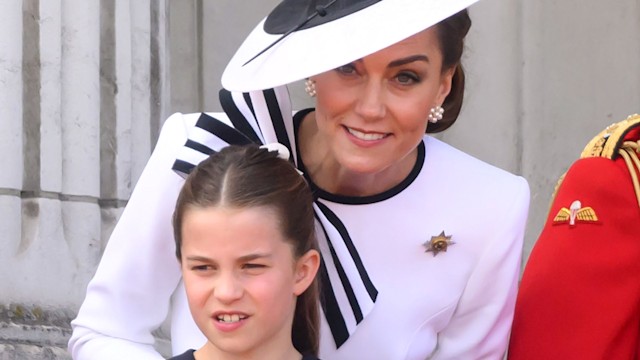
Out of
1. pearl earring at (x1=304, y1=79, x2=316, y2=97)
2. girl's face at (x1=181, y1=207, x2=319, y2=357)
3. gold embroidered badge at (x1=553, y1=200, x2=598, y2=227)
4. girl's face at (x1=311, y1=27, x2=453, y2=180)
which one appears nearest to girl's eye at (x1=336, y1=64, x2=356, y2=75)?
girl's face at (x1=311, y1=27, x2=453, y2=180)

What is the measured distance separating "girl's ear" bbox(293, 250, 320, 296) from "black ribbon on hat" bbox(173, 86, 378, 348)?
0.54 ft

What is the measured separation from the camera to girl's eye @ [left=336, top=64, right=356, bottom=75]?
12.4ft

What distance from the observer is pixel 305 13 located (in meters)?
3.80

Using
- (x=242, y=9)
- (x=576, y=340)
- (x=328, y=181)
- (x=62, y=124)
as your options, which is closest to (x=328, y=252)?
(x=328, y=181)

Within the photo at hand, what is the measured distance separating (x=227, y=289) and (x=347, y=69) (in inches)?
20.2

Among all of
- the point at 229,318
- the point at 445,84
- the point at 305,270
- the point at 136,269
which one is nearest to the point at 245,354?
the point at 229,318

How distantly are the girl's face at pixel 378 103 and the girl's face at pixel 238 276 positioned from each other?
243mm

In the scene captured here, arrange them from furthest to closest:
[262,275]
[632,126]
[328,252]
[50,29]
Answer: [50,29], [632,126], [328,252], [262,275]

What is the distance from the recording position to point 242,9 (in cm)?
605

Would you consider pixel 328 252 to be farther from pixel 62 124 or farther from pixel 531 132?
pixel 531 132

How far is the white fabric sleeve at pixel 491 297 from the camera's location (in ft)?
13.3

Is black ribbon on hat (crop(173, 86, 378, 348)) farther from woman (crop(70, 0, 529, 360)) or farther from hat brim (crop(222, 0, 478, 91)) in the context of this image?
hat brim (crop(222, 0, 478, 91))

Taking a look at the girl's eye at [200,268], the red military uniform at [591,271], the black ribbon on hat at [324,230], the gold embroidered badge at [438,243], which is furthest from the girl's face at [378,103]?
the red military uniform at [591,271]

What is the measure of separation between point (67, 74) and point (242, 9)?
1044mm
